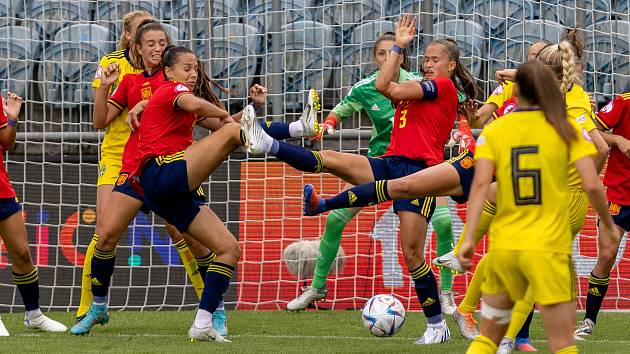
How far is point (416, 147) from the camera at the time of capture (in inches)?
296

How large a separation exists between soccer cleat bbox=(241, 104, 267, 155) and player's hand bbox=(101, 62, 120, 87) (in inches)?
55.3

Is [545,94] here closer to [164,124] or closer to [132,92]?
[164,124]

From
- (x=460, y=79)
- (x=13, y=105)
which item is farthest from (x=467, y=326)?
(x=13, y=105)

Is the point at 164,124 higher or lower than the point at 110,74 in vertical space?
lower

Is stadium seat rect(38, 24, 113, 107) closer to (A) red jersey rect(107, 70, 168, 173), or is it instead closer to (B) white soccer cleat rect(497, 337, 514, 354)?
(A) red jersey rect(107, 70, 168, 173)

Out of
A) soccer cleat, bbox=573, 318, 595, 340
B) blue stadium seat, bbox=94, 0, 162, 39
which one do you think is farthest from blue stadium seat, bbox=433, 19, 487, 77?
soccer cleat, bbox=573, 318, 595, 340

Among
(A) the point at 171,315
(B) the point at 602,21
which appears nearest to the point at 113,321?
(A) the point at 171,315

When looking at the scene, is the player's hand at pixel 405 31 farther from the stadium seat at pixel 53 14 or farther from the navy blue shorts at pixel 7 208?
the stadium seat at pixel 53 14

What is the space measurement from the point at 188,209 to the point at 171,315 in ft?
8.91

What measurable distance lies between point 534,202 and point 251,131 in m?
2.31

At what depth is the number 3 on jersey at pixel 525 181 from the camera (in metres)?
5.05

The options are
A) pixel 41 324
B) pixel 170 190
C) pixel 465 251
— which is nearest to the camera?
pixel 465 251

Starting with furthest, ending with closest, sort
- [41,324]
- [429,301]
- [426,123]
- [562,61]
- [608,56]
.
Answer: [608,56] → [41,324] → [426,123] → [429,301] → [562,61]

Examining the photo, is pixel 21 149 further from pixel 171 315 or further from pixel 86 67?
pixel 171 315
